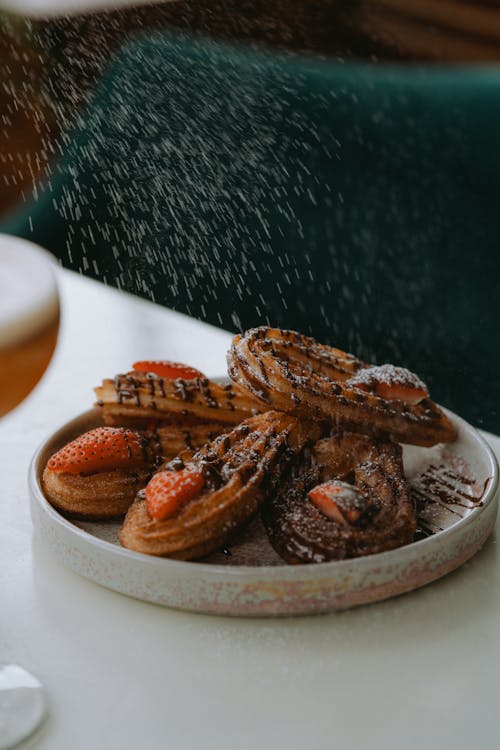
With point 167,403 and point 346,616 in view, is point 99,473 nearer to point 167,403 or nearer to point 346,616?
point 167,403

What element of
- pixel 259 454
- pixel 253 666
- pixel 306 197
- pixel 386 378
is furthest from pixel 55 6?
pixel 253 666

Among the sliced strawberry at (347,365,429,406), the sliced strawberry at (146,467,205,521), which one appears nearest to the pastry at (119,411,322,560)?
the sliced strawberry at (146,467,205,521)

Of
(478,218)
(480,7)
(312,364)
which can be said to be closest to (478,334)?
(478,218)

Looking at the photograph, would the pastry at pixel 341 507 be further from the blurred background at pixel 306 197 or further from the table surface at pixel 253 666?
the blurred background at pixel 306 197

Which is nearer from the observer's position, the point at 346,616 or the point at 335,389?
the point at 346,616

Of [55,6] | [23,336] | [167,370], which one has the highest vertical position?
[23,336]

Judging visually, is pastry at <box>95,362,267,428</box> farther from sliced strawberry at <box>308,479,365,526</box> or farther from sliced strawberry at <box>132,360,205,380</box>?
sliced strawberry at <box>308,479,365,526</box>

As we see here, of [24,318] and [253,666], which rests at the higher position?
[24,318]
